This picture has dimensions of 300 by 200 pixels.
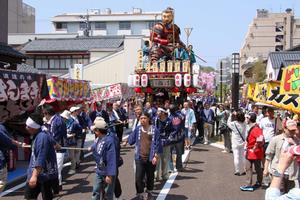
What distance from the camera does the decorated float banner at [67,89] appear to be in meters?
12.2

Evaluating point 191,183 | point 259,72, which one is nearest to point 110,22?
point 259,72

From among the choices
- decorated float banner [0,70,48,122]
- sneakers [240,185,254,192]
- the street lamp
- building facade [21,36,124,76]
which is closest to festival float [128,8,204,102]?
the street lamp

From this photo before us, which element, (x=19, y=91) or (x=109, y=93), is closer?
(x=19, y=91)

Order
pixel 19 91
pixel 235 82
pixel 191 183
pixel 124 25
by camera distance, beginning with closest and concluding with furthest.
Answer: pixel 191 183
pixel 19 91
pixel 235 82
pixel 124 25

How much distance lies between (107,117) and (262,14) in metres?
77.4

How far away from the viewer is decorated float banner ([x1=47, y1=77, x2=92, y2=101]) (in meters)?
12.2

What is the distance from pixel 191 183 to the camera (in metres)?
9.41

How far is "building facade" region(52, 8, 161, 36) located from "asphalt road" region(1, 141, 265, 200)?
5970cm

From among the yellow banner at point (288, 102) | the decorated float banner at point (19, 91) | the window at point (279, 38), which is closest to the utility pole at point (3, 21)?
the decorated float banner at point (19, 91)

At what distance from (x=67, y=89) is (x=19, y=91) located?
3280mm

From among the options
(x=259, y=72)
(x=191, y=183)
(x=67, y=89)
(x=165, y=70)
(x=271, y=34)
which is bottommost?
(x=191, y=183)

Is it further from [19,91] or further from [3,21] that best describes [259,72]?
[19,91]

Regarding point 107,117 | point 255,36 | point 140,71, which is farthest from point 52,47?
point 255,36

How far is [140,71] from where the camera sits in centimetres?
1936
